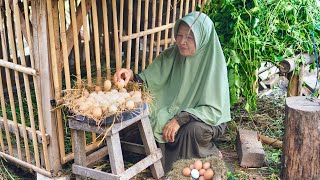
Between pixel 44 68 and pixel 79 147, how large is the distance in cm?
75

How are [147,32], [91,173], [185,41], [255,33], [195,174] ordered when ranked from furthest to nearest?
[255,33]
[147,32]
[185,41]
[195,174]
[91,173]

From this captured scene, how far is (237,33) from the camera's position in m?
4.94

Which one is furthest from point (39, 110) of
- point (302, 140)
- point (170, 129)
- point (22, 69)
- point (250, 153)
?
point (302, 140)

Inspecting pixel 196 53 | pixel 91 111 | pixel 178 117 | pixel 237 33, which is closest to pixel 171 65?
pixel 196 53

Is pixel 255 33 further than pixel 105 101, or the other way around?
pixel 255 33

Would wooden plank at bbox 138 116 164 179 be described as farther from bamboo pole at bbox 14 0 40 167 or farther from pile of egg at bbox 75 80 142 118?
bamboo pole at bbox 14 0 40 167

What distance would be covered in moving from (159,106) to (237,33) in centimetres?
126

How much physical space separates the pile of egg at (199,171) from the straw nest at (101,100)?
2.41 feet

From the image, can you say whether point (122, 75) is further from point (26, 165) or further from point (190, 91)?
point (26, 165)

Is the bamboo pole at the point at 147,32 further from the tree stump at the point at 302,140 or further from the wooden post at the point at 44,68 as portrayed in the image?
the tree stump at the point at 302,140

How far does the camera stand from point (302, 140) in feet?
13.0

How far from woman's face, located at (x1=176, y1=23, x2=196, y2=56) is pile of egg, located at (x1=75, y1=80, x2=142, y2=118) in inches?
28.6

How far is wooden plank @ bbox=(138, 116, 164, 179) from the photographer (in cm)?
399

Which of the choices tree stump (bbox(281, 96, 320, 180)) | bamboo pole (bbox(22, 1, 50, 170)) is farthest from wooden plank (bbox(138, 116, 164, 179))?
tree stump (bbox(281, 96, 320, 180))
